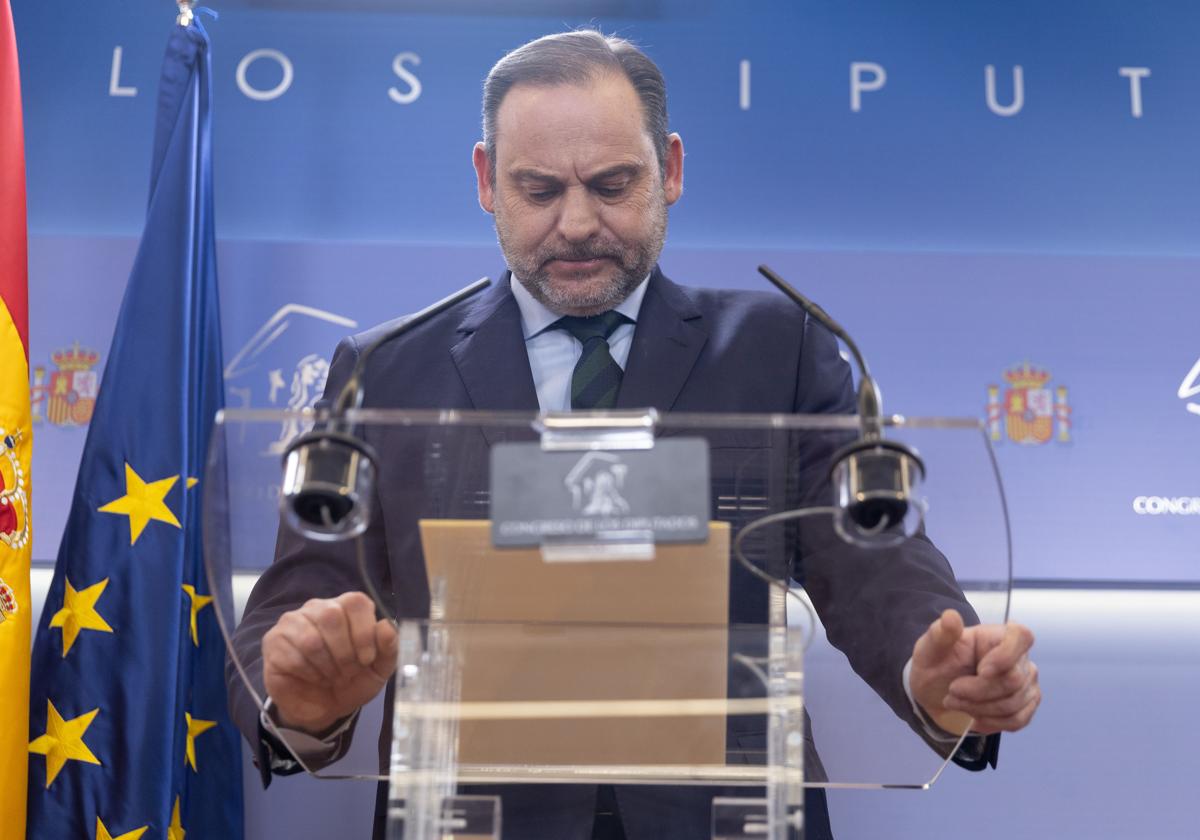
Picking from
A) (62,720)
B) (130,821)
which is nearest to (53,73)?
(62,720)

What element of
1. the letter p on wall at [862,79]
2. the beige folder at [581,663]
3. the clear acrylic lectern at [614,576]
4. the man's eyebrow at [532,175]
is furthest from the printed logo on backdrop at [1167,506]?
the beige folder at [581,663]

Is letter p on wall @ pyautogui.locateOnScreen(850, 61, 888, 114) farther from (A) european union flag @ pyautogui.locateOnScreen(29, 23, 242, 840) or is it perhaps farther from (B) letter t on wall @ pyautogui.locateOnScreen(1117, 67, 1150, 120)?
(A) european union flag @ pyautogui.locateOnScreen(29, 23, 242, 840)

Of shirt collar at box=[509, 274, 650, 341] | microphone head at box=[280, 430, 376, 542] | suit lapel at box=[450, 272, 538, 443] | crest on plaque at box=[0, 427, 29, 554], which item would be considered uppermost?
shirt collar at box=[509, 274, 650, 341]

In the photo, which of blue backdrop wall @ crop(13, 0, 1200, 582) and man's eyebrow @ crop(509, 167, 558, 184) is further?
blue backdrop wall @ crop(13, 0, 1200, 582)

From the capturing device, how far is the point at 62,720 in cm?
230

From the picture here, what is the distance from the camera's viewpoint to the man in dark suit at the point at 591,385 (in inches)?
45.5

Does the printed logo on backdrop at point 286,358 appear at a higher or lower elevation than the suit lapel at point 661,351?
higher

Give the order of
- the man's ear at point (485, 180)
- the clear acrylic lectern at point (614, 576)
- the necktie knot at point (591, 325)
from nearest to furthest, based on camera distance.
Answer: the clear acrylic lectern at point (614, 576)
the necktie knot at point (591, 325)
the man's ear at point (485, 180)

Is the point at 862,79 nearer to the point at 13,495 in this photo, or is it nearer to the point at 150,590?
the point at 150,590

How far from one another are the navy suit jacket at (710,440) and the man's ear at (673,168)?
232mm

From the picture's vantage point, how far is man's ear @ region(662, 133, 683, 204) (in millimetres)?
2188

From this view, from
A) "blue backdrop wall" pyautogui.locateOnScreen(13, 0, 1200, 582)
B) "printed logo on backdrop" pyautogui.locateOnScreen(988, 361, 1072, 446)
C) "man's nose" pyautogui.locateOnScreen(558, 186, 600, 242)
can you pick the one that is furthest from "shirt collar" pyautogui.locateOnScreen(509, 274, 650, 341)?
"printed logo on backdrop" pyautogui.locateOnScreen(988, 361, 1072, 446)

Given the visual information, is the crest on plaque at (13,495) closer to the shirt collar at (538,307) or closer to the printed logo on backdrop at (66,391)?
the printed logo on backdrop at (66,391)

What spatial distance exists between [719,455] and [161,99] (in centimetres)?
193
